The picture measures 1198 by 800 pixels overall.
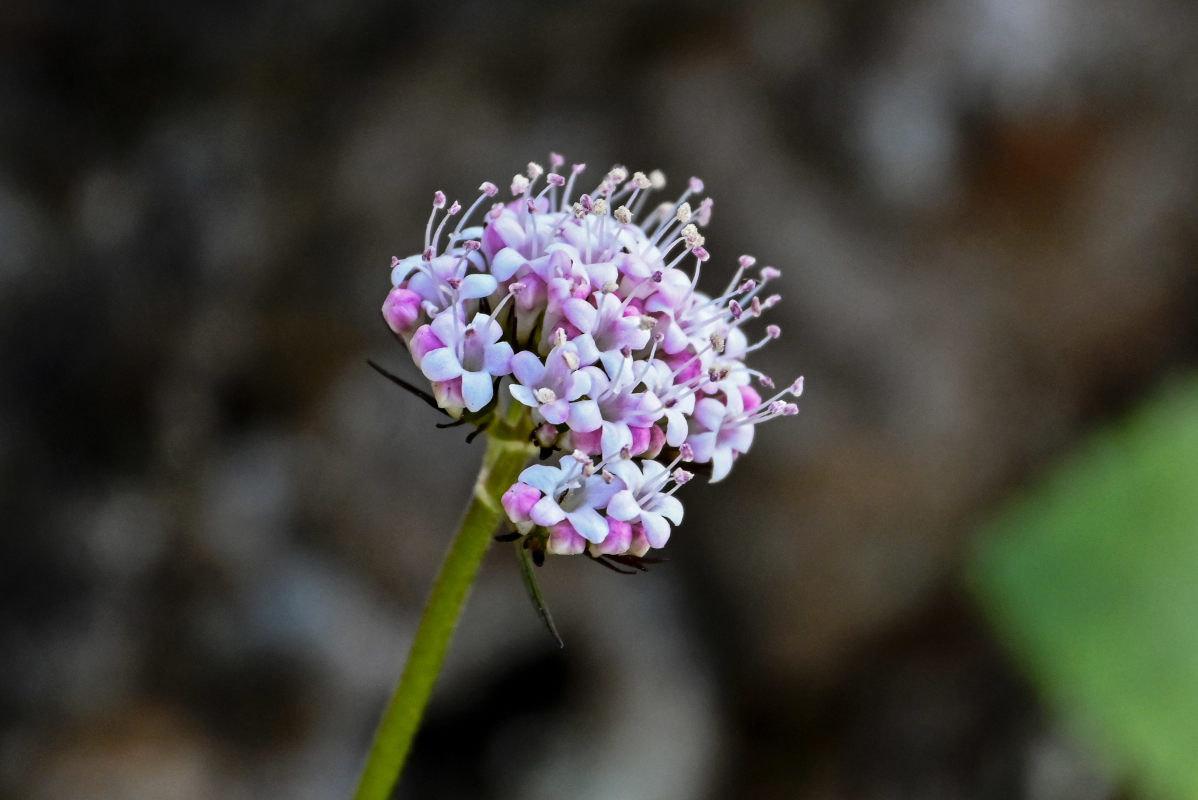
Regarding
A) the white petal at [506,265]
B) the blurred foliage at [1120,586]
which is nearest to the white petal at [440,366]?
the white petal at [506,265]

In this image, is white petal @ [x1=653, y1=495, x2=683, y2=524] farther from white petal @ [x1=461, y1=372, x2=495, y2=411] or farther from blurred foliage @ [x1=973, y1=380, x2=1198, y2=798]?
blurred foliage @ [x1=973, y1=380, x2=1198, y2=798]

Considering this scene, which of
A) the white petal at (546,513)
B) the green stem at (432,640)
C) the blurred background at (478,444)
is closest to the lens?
the white petal at (546,513)

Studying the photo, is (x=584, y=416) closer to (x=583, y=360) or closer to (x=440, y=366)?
(x=583, y=360)

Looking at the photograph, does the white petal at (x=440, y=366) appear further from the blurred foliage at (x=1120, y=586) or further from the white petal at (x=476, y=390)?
the blurred foliage at (x=1120, y=586)

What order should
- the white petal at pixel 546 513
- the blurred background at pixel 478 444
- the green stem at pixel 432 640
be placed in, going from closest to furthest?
the white petal at pixel 546 513 < the green stem at pixel 432 640 < the blurred background at pixel 478 444

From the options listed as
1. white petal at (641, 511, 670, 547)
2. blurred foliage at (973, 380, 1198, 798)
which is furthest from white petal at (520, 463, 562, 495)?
blurred foliage at (973, 380, 1198, 798)

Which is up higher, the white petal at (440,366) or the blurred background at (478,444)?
the blurred background at (478,444)

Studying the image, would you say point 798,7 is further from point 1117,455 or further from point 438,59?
point 1117,455
